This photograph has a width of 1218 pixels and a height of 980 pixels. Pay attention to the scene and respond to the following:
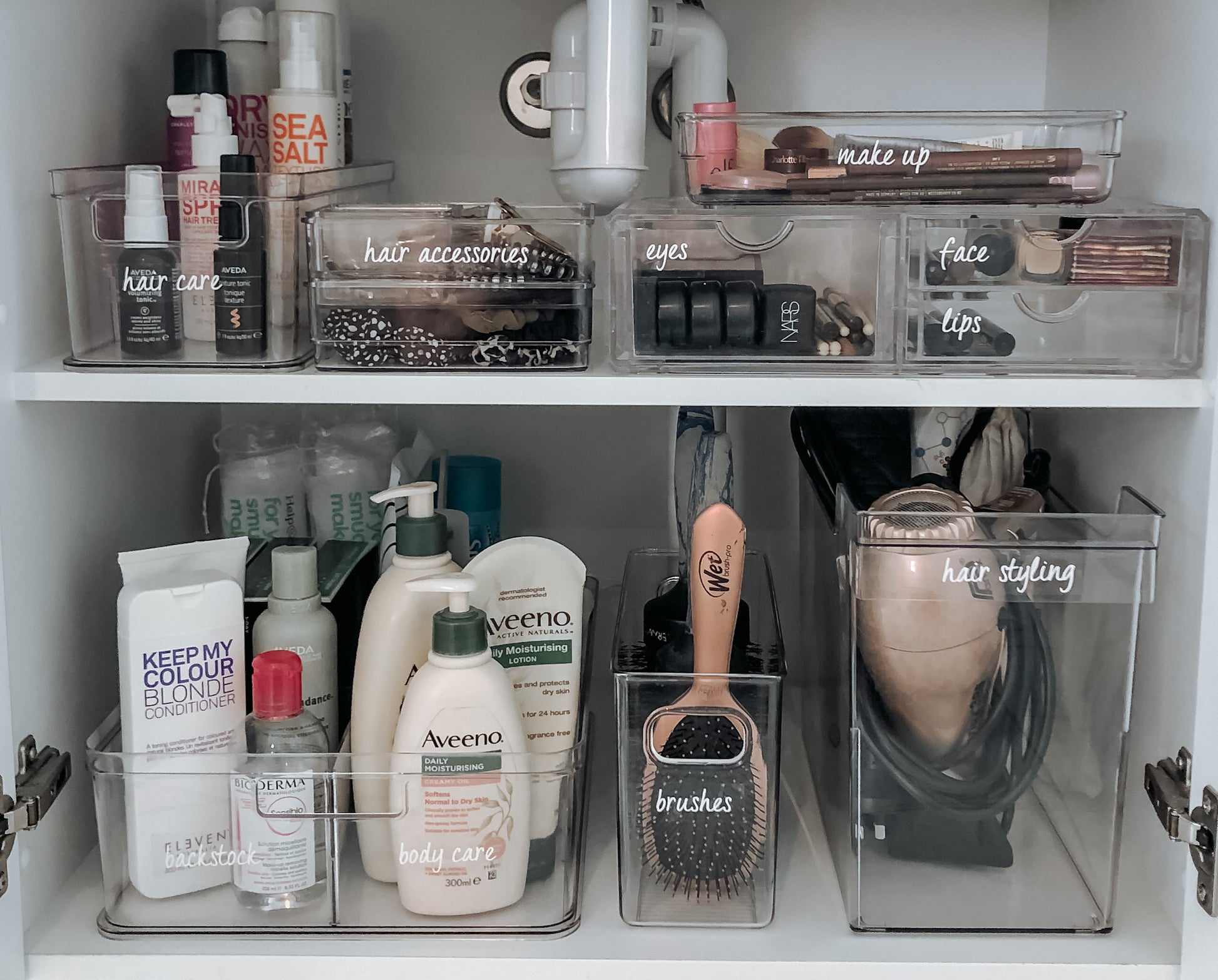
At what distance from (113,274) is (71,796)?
1.06ft

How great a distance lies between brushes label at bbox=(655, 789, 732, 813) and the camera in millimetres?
696

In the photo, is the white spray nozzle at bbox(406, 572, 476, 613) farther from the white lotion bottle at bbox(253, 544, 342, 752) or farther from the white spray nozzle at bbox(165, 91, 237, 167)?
the white spray nozzle at bbox(165, 91, 237, 167)

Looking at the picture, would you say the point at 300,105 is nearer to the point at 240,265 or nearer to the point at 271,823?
the point at 240,265

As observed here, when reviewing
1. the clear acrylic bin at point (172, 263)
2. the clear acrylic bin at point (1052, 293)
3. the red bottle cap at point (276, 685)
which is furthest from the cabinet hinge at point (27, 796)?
the clear acrylic bin at point (1052, 293)

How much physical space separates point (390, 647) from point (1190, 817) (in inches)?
17.9

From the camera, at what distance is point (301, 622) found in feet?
2.42

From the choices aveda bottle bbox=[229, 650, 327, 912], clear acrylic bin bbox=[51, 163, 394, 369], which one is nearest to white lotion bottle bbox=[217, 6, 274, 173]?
clear acrylic bin bbox=[51, 163, 394, 369]

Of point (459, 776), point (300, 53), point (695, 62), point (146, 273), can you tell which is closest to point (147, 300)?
point (146, 273)

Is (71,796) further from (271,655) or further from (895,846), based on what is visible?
(895,846)

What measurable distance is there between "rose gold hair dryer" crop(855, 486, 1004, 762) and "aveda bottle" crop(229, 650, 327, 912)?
1.05 ft

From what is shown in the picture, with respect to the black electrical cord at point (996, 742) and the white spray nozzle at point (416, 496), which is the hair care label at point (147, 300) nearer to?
the white spray nozzle at point (416, 496)

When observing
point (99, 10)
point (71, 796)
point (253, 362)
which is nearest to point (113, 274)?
point (253, 362)

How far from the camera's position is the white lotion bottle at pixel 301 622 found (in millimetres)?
730

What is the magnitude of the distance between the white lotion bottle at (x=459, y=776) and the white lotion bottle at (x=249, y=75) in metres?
0.35
